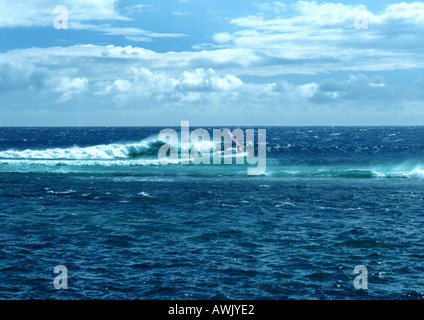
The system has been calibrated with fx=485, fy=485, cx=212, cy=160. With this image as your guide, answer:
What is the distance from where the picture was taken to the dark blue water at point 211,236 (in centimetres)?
1811

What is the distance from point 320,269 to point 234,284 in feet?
13.2

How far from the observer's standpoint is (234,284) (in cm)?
1827

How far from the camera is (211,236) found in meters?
25.2

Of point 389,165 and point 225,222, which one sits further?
point 389,165

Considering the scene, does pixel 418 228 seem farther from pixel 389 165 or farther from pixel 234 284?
pixel 389 165

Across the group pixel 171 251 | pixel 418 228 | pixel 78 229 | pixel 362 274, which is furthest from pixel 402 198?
pixel 78 229

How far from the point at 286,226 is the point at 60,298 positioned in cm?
1421

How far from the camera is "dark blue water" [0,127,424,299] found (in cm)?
1811

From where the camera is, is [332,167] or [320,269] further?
[332,167]

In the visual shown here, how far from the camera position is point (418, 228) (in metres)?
27.2

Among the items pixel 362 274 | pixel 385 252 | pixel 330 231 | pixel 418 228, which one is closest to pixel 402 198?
pixel 418 228

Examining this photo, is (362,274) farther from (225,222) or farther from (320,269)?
(225,222)
